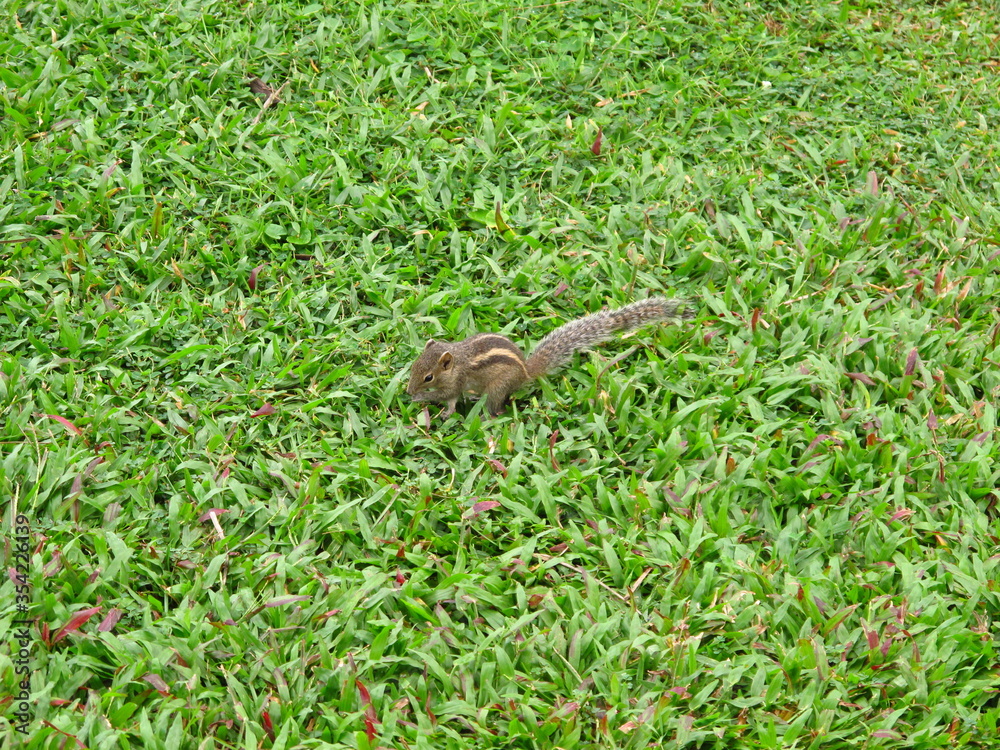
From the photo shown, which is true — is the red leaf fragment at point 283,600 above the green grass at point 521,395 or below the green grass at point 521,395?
below

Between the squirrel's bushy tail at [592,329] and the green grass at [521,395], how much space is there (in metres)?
0.14

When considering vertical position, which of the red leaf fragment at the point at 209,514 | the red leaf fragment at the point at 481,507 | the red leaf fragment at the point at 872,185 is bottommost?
the red leaf fragment at the point at 209,514

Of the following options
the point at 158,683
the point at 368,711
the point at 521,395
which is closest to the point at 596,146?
the point at 521,395

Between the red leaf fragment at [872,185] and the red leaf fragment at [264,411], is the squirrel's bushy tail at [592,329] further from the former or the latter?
the red leaf fragment at [872,185]

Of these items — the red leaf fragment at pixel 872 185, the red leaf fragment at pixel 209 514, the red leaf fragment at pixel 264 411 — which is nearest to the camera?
the red leaf fragment at pixel 209 514

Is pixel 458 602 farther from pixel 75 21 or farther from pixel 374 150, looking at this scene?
pixel 75 21

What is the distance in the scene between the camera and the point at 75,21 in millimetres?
6406

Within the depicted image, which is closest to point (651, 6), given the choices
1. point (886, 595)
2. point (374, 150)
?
point (374, 150)

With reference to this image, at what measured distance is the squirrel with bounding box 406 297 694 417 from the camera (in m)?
4.75

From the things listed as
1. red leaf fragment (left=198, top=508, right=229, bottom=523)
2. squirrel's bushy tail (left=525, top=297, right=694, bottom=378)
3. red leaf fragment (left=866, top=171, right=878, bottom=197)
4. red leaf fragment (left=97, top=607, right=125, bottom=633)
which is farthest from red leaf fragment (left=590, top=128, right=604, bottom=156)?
red leaf fragment (left=97, top=607, right=125, bottom=633)

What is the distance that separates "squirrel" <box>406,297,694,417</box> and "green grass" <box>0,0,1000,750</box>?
144mm

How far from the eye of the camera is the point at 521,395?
5.02m

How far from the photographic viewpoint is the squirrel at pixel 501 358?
475 centimetres

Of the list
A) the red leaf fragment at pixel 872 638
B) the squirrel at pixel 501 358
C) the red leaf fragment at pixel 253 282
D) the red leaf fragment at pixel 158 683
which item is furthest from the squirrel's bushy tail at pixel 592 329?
the red leaf fragment at pixel 158 683
